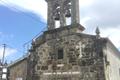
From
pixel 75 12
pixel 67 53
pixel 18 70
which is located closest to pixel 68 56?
pixel 67 53

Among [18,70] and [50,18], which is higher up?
[50,18]

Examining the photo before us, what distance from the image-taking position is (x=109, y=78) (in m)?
15.9

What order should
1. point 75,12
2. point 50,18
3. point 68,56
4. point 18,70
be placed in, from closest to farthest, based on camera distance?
point 75,12 < point 68,56 < point 50,18 < point 18,70

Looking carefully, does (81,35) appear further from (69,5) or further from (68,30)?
(69,5)

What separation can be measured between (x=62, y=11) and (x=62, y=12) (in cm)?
8

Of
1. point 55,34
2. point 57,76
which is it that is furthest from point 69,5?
point 57,76

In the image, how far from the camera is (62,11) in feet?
56.6

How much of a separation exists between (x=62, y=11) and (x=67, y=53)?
9.79ft

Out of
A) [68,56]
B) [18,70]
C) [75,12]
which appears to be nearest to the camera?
[75,12]

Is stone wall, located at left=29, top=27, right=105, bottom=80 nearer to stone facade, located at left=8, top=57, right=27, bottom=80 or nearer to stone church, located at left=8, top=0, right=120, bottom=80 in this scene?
stone church, located at left=8, top=0, right=120, bottom=80

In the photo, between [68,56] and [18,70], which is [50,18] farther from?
[18,70]

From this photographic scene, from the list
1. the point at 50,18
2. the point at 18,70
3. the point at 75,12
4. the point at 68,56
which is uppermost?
the point at 75,12

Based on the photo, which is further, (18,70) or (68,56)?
(18,70)

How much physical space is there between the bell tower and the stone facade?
3.42 m
